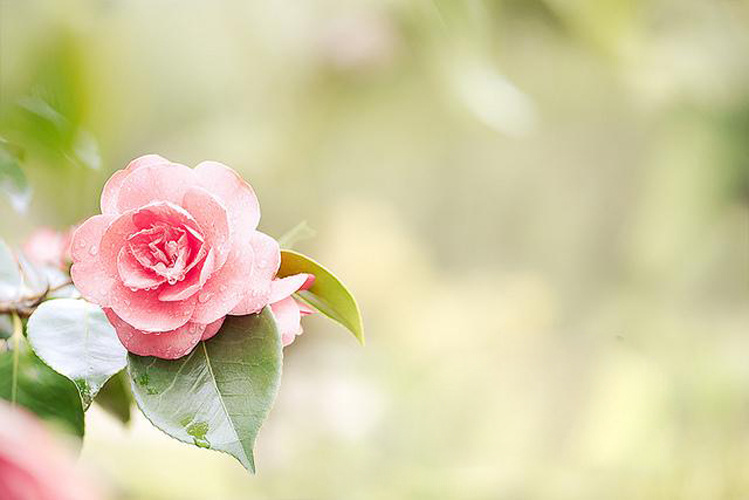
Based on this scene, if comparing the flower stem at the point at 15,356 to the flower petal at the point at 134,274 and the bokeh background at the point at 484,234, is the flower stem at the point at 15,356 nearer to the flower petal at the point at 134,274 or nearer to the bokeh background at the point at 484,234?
the flower petal at the point at 134,274

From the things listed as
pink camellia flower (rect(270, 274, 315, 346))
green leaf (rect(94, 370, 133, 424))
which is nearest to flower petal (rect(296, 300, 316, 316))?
pink camellia flower (rect(270, 274, 315, 346))

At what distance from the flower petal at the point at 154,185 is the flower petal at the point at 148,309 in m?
0.03

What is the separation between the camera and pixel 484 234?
1.96 m

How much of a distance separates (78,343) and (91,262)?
0.09 ft

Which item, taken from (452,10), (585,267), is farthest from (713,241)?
(452,10)

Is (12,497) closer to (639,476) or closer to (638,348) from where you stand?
(639,476)

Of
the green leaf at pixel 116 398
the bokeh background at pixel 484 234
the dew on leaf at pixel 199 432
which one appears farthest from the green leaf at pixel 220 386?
the bokeh background at pixel 484 234

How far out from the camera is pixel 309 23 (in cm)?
178

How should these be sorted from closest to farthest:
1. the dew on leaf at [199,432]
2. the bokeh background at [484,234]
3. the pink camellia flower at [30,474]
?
the pink camellia flower at [30,474]
the dew on leaf at [199,432]
the bokeh background at [484,234]

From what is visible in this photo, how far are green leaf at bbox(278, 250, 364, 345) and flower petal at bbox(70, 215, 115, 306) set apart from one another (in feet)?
0.19

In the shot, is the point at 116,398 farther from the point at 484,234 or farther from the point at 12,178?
the point at 484,234

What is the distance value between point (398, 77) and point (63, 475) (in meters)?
1.79

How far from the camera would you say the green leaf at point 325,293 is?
0.32 meters

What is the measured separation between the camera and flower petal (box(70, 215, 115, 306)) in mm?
292
